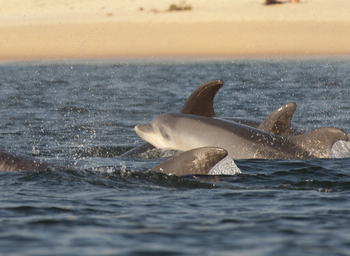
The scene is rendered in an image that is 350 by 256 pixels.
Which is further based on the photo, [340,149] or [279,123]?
[279,123]

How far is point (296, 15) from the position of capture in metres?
103

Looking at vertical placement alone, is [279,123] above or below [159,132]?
above

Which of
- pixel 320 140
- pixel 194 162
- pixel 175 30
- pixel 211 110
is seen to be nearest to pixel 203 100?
pixel 211 110

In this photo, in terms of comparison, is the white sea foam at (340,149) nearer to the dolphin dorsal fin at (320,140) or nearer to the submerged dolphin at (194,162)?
the dolphin dorsal fin at (320,140)

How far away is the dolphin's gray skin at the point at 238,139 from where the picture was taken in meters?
11.5

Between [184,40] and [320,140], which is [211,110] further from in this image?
[184,40]

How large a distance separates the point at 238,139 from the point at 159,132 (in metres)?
2.18

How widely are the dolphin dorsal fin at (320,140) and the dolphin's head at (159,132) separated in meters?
3.00

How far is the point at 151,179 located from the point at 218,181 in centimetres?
109

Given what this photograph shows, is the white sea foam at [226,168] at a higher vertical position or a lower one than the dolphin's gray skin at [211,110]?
lower

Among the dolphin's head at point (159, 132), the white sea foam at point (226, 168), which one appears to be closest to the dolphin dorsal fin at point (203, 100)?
the dolphin's head at point (159, 132)

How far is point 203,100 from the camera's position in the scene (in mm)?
13492

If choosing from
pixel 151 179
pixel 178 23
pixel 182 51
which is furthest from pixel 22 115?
pixel 178 23

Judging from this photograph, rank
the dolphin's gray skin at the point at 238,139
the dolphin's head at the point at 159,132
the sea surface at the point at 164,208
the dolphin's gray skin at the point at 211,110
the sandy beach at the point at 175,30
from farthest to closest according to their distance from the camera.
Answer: the sandy beach at the point at 175,30
the dolphin's head at the point at 159,132
the dolphin's gray skin at the point at 211,110
the dolphin's gray skin at the point at 238,139
the sea surface at the point at 164,208
